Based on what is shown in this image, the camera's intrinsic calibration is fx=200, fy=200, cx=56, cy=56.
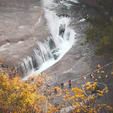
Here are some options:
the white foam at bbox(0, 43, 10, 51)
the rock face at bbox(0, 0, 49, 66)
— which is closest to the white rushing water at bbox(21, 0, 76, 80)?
the rock face at bbox(0, 0, 49, 66)

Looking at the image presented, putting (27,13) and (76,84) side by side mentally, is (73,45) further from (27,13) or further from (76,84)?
(27,13)

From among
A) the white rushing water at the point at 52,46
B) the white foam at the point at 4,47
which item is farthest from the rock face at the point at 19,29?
the white rushing water at the point at 52,46

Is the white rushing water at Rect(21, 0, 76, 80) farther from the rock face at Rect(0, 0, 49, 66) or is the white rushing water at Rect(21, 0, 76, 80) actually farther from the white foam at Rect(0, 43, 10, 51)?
the white foam at Rect(0, 43, 10, 51)

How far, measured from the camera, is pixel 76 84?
19.8m

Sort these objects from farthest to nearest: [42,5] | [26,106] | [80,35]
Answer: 1. [42,5]
2. [80,35]
3. [26,106]

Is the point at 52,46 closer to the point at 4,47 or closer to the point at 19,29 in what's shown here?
the point at 19,29

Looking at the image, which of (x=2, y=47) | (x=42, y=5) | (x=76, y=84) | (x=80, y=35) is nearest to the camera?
(x=76, y=84)

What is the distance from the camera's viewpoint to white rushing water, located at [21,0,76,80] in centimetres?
2442

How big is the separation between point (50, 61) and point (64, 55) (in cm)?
201

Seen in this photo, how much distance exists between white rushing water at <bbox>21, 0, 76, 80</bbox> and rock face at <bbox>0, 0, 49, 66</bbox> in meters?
0.89

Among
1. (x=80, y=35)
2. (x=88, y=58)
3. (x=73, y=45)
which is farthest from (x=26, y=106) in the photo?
(x=80, y=35)

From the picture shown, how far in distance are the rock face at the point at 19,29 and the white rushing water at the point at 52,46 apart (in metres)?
0.89

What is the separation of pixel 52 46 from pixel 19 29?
20.2ft

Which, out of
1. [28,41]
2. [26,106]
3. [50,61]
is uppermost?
[26,106]
